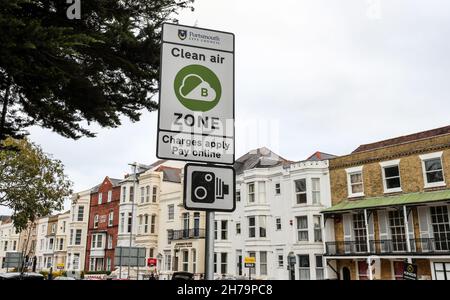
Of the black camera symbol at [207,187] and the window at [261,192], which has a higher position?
the window at [261,192]

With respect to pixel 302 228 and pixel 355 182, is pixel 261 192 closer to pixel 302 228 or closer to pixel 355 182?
pixel 302 228

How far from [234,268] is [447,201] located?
17462 mm

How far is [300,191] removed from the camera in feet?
107

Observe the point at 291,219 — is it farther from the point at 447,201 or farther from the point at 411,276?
the point at 411,276

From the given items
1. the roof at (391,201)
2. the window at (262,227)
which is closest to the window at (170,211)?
the window at (262,227)

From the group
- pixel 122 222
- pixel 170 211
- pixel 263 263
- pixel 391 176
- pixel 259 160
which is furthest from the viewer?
pixel 122 222

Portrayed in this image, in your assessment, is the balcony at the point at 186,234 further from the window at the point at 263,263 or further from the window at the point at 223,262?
the window at the point at 263,263

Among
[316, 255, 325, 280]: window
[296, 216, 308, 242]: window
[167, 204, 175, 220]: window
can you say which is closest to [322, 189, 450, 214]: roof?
[296, 216, 308, 242]: window

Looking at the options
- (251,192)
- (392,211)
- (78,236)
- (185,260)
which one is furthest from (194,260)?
(78,236)

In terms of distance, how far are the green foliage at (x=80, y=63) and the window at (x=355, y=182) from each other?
946 inches

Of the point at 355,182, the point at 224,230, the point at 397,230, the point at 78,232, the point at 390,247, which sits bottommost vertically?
the point at 390,247

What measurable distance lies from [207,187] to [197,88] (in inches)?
24.5

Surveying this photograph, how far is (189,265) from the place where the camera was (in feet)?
124

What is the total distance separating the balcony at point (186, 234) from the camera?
3762 cm
